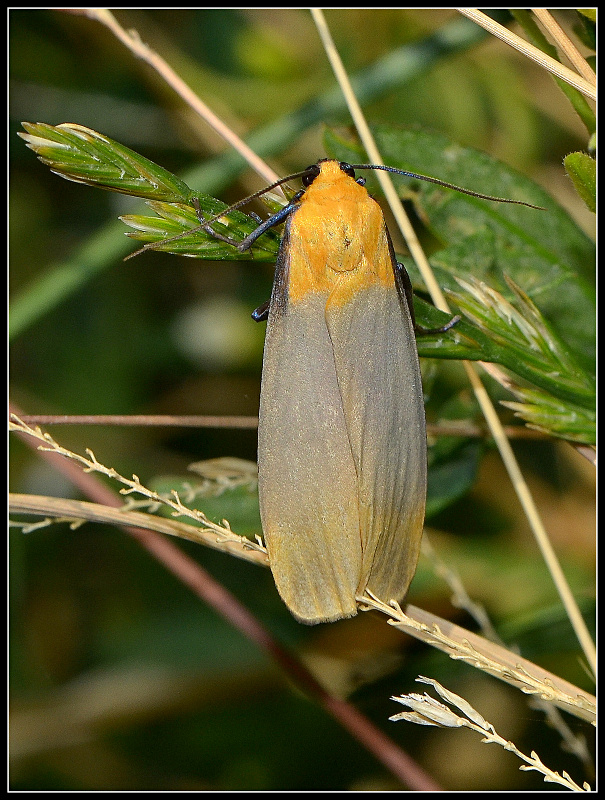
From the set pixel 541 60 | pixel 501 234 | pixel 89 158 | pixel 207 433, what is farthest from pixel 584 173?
pixel 207 433

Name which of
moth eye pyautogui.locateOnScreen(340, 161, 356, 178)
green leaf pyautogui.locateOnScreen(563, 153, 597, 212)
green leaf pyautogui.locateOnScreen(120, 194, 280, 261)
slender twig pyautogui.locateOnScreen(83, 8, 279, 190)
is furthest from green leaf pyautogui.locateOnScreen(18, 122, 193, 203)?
green leaf pyautogui.locateOnScreen(563, 153, 597, 212)

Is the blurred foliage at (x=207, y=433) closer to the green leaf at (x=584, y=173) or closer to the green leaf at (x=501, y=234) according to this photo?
the green leaf at (x=501, y=234)

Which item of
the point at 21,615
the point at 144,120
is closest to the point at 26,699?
the point at 21,615

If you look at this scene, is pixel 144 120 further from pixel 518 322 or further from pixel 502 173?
pixel 518 322

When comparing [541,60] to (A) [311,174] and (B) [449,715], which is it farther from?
(B) [449,715]

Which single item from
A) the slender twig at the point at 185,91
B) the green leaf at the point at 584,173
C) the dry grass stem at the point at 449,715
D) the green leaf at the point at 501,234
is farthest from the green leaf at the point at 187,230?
the dry grass stem at the point at 449,715

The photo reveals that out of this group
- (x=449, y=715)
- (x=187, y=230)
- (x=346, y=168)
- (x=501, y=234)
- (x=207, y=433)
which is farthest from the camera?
(x=207, y=433)
